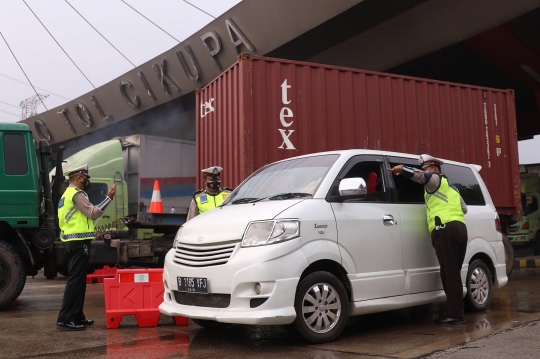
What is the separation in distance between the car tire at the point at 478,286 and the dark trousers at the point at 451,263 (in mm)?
639

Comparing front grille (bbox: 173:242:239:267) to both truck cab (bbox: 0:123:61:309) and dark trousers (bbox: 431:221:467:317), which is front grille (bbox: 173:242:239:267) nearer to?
dark trousers (bbox: 431:221:467:317)

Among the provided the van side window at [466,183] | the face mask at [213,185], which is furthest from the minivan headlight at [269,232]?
the face mask at [213,185]

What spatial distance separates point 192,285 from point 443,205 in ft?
8.87

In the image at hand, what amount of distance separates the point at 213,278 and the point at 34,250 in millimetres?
4213

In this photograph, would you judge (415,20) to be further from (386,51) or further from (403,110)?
(403,110)

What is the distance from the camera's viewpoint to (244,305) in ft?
15.9

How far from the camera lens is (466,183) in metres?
7.02

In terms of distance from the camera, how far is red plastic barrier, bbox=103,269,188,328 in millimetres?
6355

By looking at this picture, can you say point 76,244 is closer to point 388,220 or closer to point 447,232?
point 388,220

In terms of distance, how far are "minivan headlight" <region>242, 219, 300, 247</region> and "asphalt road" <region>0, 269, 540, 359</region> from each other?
91 centimetres

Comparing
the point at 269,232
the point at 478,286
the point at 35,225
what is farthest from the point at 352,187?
the point at 35,225

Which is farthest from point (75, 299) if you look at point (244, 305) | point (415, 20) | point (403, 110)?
point (415, 20)

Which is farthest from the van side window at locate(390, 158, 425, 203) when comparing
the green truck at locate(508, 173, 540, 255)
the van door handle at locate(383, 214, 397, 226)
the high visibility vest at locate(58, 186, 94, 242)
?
the green truck at locate(508, 173, 540, 255)

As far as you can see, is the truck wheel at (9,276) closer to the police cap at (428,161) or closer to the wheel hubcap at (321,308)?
the wheel hubcap at (321,308)
